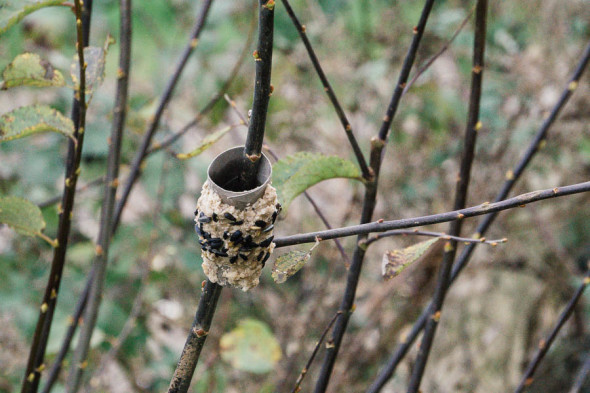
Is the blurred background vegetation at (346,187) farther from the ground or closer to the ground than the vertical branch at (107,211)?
farther from the ground

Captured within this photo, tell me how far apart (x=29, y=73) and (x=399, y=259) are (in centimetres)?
26

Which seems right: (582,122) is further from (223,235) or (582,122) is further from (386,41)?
(223,235)

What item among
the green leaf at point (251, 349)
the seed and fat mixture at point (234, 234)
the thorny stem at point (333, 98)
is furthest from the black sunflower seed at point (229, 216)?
the green leaf at point (251, 349)

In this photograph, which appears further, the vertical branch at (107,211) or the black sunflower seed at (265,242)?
the vertical branch at (107,211)

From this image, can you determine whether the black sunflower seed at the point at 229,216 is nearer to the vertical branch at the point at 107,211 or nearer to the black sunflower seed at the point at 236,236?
the black sunflower seed at the point at 236,236

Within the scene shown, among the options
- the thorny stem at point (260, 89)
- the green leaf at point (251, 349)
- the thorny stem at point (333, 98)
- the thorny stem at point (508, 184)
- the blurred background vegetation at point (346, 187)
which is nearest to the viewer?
the thorny stem at point (260, 89)

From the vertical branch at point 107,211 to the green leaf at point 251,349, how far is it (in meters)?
0.42

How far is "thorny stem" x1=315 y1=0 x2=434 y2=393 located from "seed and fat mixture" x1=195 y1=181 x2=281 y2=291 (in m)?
0.11

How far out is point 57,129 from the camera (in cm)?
34

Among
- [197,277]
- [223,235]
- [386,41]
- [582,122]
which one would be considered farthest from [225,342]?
[582,122]

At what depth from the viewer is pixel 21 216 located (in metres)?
0.37

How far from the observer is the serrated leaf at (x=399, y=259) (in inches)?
11.2

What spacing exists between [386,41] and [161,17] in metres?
0.57

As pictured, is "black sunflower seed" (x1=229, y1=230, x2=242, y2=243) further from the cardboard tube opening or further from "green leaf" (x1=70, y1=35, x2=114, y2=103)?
"green leaf" (x1=70, y1=35, x2=114, y2=103)
